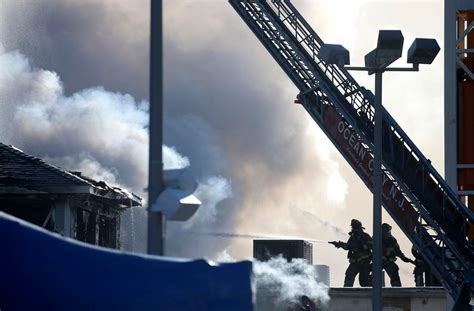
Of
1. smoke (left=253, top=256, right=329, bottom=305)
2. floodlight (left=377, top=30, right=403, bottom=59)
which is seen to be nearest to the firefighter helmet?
smoke (left=253, top=256, right=329, bottom=305)

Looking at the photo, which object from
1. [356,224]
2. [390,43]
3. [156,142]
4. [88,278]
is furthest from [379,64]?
[88,278]

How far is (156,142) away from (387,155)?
1581 cm

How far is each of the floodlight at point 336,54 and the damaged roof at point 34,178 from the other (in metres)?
7.57

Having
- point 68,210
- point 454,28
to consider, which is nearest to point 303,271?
point 68,210

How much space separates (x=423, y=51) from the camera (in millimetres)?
26469

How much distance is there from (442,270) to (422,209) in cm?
132

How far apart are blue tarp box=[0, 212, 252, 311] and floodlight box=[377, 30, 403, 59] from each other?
36.0 feet

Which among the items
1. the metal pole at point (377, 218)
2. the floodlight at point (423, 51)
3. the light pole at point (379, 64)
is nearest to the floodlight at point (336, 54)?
the light pole at point (379, 64)

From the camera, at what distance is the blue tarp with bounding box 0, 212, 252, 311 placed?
602 inches

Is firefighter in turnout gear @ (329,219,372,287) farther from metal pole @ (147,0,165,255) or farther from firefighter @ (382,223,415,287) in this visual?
metal pole @ (147,0,165,255)

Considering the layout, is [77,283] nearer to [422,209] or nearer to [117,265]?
[117,265]

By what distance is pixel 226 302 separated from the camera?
15.5m

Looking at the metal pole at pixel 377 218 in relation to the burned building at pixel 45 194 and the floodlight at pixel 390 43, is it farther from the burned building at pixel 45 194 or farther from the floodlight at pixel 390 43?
the burned building at pixel 45 194

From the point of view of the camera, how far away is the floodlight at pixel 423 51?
A: 26.4m
